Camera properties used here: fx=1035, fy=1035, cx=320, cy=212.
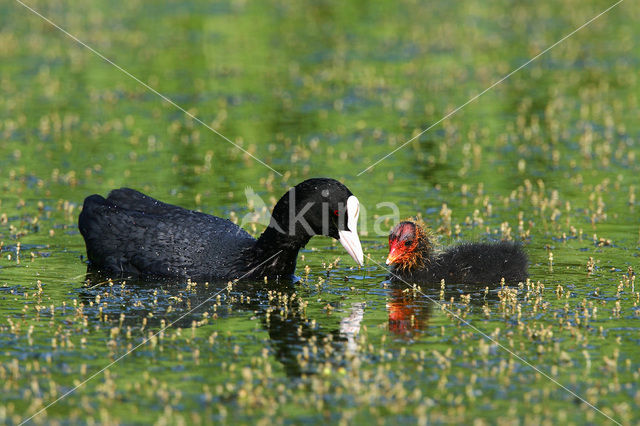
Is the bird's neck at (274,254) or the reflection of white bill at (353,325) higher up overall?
the bird's neck at (274,254)

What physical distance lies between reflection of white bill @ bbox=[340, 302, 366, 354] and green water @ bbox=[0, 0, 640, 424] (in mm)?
40

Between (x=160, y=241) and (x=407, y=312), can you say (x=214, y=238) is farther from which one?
(x=407, y=312)

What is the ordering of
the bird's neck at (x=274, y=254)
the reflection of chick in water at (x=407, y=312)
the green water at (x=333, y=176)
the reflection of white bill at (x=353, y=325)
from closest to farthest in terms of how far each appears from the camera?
1. the green water at (x=333, y=176)
2. the reflection of white bill at (x=353, y=325)
3. the reflection of chick in water at (x=407, y=312)
4. the bird's neck at (x=274, y=254)

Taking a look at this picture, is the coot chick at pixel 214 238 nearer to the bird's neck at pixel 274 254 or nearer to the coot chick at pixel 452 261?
the bird's neck at pixel 274 254

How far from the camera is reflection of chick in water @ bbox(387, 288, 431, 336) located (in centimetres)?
1002

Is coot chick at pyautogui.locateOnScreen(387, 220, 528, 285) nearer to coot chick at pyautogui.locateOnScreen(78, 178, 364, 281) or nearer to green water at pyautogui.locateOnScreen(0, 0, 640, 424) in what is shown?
green water at pyautogui.locateOnScreen(0, 0, 640, 424)

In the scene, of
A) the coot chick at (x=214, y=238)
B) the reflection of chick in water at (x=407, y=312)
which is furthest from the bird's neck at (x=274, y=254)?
the reflection of chick in water at (x=407, y=312)

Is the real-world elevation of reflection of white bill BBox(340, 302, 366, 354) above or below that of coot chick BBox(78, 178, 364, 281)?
below

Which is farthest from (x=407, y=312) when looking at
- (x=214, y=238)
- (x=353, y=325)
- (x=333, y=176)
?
(x=333, y=176)

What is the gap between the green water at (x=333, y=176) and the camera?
8352 millimetres

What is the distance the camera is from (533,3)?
36844 millimetres

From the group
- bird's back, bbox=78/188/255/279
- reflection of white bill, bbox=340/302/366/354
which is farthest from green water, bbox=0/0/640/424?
bird's back, bbox=78/188/255/279

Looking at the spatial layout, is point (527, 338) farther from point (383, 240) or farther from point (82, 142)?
point (82, 142)

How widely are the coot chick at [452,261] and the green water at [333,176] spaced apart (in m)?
0.36
